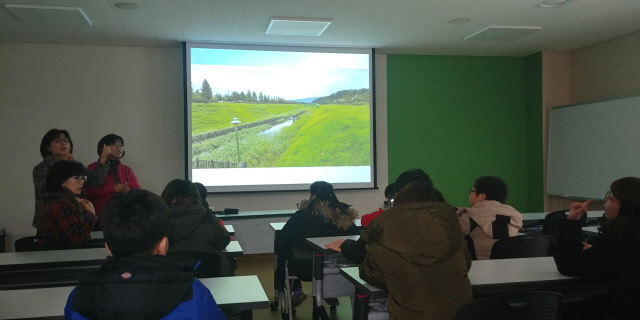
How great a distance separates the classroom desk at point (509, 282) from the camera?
212cm

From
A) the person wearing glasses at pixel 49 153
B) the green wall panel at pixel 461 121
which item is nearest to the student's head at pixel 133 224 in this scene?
the person wearing glasses at pixel 49 153

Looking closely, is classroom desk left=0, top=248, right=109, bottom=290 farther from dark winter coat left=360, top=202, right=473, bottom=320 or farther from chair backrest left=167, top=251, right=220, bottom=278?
dark winter coat left=360, top=202, right=473, bottom=320

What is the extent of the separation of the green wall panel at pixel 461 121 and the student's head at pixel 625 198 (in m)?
4.84

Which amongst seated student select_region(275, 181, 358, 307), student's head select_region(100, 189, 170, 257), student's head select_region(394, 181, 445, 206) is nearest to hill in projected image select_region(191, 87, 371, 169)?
seated student select_region(275, 181, 358, 307)

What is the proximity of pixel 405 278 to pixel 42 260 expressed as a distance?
193 cm

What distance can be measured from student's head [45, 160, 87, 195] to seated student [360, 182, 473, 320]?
6.78ft

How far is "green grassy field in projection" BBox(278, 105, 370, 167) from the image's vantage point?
6.71 m

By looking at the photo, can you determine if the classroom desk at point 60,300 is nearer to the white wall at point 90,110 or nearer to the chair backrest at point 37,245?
the chair backrest at point 37,245

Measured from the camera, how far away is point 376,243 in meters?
2.05

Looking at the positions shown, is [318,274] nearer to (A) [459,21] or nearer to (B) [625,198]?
(B) [625,198]

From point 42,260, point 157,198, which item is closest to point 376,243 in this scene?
point 157,198

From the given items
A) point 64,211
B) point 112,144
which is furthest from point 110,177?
point 64,211

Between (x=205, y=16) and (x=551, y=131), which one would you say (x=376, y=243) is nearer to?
(x=205, y=16)

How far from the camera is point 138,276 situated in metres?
1.36
